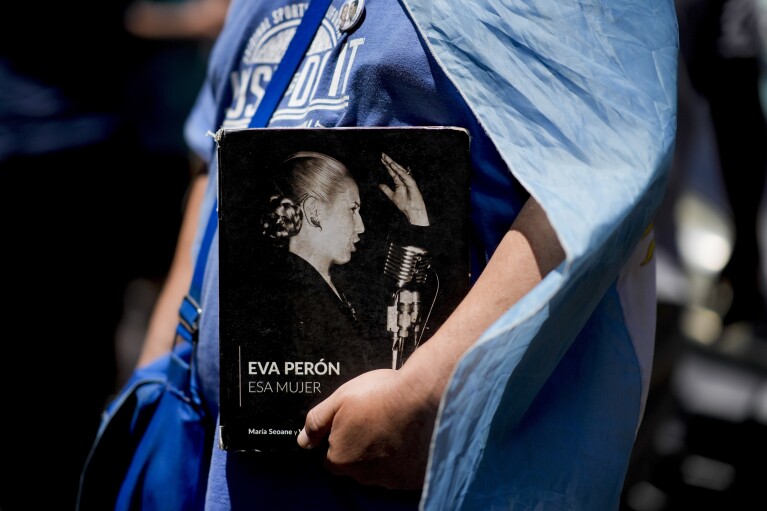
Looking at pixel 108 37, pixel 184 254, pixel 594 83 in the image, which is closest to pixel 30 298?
pixel 108 37

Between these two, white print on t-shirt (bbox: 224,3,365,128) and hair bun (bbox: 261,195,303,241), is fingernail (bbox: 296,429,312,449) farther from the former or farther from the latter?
white print on t-shirt (bbox: 224,3,365,128)

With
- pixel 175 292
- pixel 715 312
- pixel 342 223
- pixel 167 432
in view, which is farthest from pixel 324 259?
pixel 715 312

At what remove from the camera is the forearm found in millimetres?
955

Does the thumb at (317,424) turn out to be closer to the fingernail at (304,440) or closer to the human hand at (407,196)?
the fingernail at (304,440)

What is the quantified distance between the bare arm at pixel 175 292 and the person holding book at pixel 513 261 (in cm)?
53

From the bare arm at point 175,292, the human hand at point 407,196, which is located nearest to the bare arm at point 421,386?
the human hand at point 407,196

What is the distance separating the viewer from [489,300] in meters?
0.97

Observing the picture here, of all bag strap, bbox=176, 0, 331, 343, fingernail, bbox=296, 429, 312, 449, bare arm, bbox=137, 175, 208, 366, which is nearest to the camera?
fingernail, bbox=296, 429, 312, 449

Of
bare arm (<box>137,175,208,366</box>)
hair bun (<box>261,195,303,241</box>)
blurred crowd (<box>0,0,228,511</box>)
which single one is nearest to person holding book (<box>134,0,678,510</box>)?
hair bun (<box>261,195,303,241</box>)

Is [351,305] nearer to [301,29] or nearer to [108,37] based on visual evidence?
[301,29]

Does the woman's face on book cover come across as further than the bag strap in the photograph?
No

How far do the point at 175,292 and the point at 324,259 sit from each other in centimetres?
67

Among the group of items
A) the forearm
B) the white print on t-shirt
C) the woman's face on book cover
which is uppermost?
the white print on t-shirt

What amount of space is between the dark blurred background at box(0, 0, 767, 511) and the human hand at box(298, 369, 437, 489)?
1722 mm
